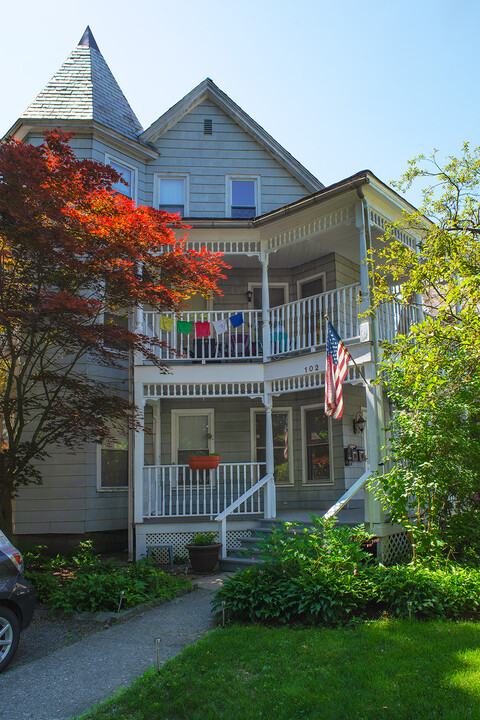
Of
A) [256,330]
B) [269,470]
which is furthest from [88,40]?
[269,470]

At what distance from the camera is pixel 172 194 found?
14.2 metres

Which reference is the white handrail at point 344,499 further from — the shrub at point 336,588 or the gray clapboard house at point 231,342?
the shrub at point 336,588

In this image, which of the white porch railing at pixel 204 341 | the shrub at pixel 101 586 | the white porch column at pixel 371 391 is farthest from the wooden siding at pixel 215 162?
the shrub at pixel 101 586

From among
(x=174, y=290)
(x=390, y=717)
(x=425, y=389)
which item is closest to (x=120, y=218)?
(x=174, y=290)

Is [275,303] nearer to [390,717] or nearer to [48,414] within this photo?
[48,414]

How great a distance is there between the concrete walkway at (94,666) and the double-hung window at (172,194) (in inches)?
391

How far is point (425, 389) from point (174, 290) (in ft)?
14.8

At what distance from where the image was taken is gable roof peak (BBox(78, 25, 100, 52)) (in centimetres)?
1530

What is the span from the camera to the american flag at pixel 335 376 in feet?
24.9

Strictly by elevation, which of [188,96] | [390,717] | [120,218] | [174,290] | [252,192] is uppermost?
[188,96]

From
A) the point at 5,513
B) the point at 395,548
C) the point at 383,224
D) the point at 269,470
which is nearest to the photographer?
the point at 5,513

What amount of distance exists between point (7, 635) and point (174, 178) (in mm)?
11638

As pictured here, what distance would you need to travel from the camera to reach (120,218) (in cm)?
840

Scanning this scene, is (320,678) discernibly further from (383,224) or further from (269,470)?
(383,224)
